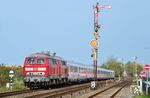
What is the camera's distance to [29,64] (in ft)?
151

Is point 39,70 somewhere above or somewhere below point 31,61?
below

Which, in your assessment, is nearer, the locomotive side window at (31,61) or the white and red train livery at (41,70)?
the white and red train livery at (41,70)

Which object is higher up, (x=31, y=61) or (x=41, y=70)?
(x=31, y=61)

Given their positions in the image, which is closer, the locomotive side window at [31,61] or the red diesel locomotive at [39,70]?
the red diesel locomotive at [39,70]

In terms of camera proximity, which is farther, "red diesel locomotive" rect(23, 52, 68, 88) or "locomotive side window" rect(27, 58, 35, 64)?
"locomotive side window" rect(27, 58, 35, 64)

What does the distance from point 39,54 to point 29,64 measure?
1.75 m

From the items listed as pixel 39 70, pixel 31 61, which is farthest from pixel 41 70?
pixel 31 61

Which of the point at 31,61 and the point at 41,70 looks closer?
the point at 41,70

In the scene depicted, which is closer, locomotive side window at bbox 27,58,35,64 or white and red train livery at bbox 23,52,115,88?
white and red train livery at bbox 23,52,115,88

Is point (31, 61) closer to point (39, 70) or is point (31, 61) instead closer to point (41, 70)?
point (39, 70)

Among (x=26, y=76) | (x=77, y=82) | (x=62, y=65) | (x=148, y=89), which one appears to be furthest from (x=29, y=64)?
(x=77, y=82)

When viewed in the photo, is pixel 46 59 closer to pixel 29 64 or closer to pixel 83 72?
pixel 29 64

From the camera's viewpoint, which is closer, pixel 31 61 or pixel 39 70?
pixel 39 70

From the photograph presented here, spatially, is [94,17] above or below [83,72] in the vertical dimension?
above
